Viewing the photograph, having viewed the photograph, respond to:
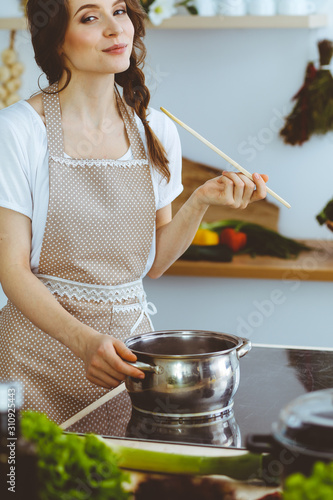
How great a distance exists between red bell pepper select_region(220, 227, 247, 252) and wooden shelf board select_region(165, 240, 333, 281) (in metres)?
0.05

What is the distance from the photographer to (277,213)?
3.25 metres

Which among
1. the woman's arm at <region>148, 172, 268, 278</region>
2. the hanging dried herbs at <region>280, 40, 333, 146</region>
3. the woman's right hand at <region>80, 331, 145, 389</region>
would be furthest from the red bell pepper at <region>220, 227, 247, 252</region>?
the woman's right hand at <region>80, 331, 145, 389</region>

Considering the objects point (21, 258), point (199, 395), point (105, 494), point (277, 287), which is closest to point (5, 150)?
point (21, 258)

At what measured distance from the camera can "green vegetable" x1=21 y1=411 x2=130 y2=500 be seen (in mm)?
679

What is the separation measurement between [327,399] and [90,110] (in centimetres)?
118

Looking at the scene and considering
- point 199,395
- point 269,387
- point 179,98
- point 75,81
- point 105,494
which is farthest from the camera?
point 179,98

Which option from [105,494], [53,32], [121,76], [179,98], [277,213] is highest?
[53,32]

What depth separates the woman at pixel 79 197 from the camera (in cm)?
156

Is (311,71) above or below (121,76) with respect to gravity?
below

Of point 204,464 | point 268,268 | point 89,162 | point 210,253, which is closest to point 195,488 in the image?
point 204,464

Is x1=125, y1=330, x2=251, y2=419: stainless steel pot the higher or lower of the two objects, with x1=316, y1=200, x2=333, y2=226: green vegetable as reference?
higher

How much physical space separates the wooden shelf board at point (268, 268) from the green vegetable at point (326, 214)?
16 centimetres

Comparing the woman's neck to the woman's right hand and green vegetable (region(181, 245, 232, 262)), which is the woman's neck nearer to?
the woman's right hand

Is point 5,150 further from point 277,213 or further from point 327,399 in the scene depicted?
point 277,213
